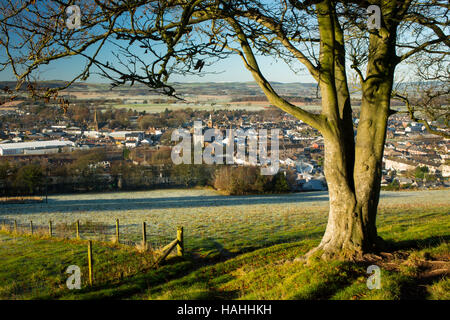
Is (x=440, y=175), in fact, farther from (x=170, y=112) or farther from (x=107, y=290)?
(x=170, y=112)

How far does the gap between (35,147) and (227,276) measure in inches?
2216

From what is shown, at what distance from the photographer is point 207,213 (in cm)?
2581

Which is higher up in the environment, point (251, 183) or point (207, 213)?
point (207, 213)

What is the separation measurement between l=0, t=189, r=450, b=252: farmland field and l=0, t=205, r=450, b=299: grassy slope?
244 centimetres

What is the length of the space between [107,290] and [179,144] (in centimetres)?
5196

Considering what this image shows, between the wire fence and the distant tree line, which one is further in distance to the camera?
the distant tree line

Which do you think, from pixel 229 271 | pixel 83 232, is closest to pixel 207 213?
pixel 83 232

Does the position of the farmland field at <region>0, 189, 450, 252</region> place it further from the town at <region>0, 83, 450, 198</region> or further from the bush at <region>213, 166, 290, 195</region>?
the town at <region>0, 83, 450, 198</region>

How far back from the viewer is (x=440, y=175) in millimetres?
41938

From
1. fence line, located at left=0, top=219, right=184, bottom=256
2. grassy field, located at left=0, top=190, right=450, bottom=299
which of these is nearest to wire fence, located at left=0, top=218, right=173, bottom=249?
fence line, located at left=0, top=219, right=184, bottom=256

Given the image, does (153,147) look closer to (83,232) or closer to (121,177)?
(121,177)

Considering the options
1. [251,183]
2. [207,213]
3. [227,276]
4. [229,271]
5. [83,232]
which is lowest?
[251,183]

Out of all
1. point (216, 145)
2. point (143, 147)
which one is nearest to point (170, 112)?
point (143, 147)

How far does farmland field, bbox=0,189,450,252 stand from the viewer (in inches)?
545
